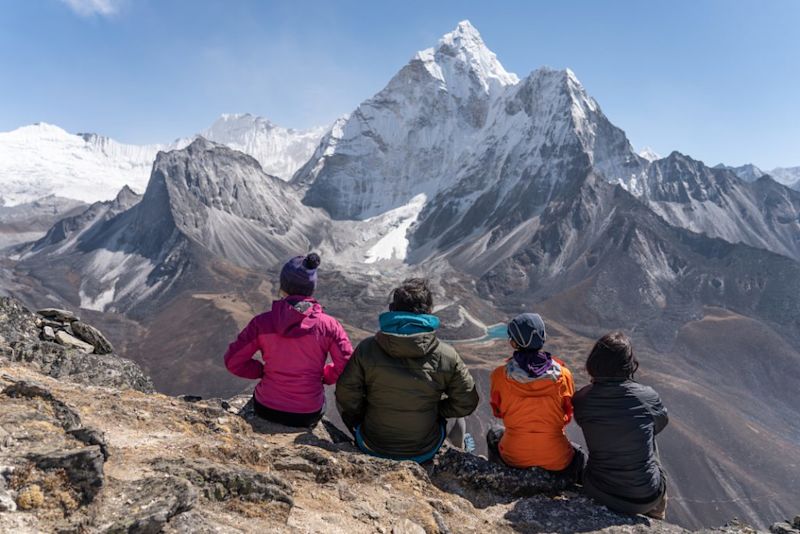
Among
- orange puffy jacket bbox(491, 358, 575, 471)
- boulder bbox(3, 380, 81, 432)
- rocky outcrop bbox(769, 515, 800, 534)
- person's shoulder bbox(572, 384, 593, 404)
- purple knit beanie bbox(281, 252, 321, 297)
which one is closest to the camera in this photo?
boulder bbox(3, 380, 81, 432)

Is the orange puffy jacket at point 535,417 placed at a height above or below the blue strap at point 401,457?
above

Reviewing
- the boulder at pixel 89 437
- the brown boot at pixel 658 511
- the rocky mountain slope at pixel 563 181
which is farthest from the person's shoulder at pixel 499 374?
the rocky mountain slope at pixel 563 181

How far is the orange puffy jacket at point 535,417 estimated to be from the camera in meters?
6.20

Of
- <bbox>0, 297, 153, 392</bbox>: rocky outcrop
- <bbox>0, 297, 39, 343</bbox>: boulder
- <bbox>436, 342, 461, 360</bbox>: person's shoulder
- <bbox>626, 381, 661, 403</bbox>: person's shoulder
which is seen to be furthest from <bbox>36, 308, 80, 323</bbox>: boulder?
<bbox>626, 381, 661, 403</bbox>: person's shoulder

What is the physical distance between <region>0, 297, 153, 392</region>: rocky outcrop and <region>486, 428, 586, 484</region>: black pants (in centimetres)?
636

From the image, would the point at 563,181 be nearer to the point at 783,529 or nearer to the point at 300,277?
the point at 783,529

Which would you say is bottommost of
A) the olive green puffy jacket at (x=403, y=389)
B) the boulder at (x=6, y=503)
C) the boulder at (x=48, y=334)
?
the boulder at (x=48, y=334)

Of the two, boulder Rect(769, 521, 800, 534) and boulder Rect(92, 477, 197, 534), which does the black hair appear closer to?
boulder Rect(92, 477, 197, 534)

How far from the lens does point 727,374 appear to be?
66.3 metres

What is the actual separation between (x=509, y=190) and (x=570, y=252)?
52.0 meters

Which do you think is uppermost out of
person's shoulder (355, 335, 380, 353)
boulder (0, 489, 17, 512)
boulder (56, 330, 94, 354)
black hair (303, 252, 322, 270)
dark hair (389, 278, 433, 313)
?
black hair (303, 252, 322, 270)

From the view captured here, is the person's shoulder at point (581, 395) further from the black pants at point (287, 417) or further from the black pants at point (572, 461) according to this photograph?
the black pants at point (287, 417)

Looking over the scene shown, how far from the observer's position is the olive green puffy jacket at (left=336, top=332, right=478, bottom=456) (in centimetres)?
600

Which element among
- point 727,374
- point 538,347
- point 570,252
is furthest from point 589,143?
point 538,347
